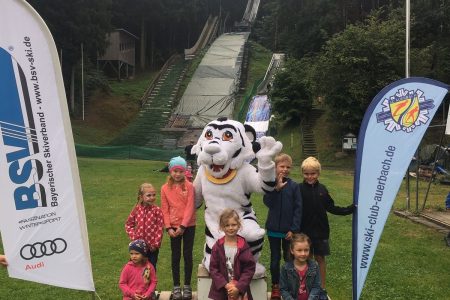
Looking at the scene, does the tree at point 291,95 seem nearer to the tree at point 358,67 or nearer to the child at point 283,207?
the tree at point 358,67

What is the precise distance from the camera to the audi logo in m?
4.26

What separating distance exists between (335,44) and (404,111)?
20219 millimetres

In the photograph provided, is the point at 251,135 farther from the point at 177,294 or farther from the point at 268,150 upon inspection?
the point at 177,294

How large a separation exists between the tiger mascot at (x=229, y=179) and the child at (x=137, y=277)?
0.73 meters

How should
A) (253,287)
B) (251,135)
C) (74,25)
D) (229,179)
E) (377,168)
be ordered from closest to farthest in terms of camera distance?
1. (377,168)
2. (253,287)
3. (229,179)
4. (251,135)
5. (74,25)

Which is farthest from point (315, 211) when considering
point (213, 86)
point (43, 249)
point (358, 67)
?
point (213, 86)

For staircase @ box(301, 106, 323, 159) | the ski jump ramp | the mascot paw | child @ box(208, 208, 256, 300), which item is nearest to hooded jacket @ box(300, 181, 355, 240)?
the mascot paw

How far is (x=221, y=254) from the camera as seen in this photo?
452cm

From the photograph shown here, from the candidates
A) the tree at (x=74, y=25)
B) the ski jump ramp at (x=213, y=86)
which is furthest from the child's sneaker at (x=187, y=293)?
the ski jump ramp at (x=213, y=86)

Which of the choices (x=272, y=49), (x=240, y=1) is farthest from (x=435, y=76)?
(x=240, y=1)

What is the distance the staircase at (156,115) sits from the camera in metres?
30.3

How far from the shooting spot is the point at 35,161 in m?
4.24

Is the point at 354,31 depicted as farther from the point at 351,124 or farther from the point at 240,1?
the point at 240,1

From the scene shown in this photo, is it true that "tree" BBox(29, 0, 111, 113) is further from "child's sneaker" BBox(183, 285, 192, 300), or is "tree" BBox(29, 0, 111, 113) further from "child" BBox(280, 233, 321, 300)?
"child" BBox(280, 233, 321, 300)
